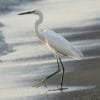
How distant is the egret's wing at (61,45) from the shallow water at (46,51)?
572 mm

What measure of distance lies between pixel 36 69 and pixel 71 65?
2.61 ft

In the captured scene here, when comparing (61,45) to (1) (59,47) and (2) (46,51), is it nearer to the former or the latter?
(1) (59,47)

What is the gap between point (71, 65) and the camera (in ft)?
42.0

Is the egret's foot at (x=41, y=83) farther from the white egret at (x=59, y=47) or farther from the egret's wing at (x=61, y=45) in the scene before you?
the egret's wing at (x=61, y=45)

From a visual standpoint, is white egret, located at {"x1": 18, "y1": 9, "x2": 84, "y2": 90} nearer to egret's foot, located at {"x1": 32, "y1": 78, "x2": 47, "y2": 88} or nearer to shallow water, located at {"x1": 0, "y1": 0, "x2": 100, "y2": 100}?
egret's foot, located at {"x1": 32, "y1": 78, "x2": 47, "y2": 88}

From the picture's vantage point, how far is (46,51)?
1523cm

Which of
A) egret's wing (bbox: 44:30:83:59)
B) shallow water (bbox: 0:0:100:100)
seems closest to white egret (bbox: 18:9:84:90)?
egret's wing (bbox: 44:30:83:59)

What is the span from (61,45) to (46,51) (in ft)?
13.1

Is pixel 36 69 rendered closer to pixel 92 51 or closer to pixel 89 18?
pixel 92 51

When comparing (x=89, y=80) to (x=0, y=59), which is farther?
(x=0, y=59)

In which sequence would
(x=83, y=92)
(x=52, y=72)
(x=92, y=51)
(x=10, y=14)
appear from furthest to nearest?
1. (x=10, y=14)
2. (x=92, y=51)
3. (x=52, y=72)
4. (x=83, y=92)

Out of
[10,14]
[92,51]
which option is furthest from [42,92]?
[10,14]

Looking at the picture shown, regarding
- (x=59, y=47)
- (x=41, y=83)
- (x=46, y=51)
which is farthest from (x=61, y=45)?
(x=46, y=51)

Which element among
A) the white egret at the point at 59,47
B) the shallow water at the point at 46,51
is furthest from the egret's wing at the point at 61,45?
the shallow water at the point at 46,51
